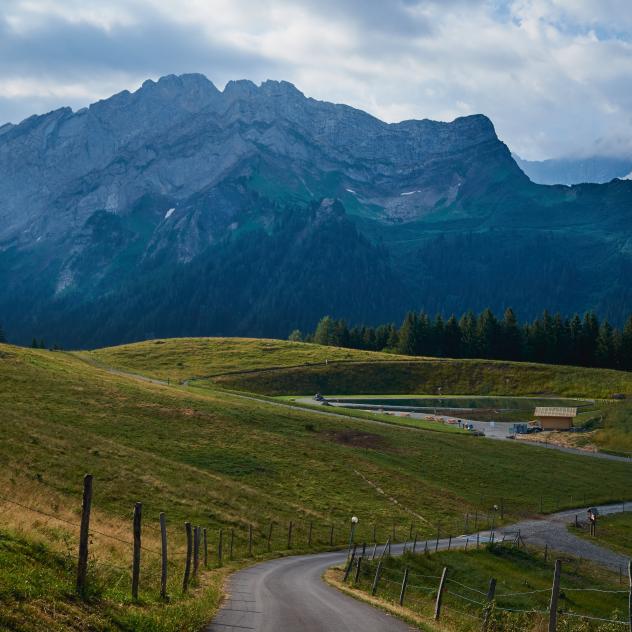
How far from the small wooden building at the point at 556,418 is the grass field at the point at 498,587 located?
82.2m

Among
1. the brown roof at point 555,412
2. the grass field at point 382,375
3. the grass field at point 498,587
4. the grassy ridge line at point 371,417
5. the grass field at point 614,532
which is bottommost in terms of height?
the grass field at point 614,532

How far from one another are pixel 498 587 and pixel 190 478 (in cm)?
2756

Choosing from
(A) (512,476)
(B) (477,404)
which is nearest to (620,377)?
(B) (477,404)

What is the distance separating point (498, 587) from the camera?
49.3m

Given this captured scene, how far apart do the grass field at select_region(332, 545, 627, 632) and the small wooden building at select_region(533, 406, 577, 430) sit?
270ft

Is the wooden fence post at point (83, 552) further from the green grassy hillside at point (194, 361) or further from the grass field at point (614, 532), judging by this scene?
the green grassy hillside at point (194, 361)

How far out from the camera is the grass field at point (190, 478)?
2588 centimetres

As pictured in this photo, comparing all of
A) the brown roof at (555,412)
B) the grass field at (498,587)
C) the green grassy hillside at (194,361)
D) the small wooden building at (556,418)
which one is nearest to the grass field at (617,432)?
the brown roof at (555,412)

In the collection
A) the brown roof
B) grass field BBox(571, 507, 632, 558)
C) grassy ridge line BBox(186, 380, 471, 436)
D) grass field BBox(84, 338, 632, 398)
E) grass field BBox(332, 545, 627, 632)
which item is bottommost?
grass field BBox(571, 507, 632, 558)

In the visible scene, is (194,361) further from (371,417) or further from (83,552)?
(83,552)

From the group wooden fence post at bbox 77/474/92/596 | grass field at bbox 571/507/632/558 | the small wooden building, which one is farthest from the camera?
the small wooden building

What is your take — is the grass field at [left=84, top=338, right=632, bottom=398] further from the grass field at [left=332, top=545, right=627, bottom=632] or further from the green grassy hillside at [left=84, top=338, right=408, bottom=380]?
the grass field at [left=332, top=545, right=627, bottom=632]

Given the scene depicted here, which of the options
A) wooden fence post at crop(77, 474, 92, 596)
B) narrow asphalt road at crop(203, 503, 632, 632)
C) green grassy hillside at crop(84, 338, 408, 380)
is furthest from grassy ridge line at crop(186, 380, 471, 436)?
wooden fence post at crop(77, 474, 92, 596)

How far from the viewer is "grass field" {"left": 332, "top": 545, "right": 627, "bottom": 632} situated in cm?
3584
